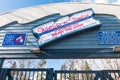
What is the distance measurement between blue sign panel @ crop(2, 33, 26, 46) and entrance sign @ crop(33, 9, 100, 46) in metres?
0.53

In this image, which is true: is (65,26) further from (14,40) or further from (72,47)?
(14,40)

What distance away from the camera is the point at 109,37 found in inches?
247

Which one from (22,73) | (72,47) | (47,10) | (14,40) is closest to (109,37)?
(72,47)

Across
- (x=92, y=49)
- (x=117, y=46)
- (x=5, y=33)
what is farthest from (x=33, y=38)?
(x=117, y=46)

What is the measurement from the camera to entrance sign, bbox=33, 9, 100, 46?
6.39m

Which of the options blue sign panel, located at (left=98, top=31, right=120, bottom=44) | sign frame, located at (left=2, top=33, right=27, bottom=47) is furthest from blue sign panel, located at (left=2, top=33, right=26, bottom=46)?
blue sign panel, located at (left=98, top=31, right=120, bottom=44)

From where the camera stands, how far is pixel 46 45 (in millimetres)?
6188

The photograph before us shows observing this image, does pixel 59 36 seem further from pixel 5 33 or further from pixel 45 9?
pixel 5 33

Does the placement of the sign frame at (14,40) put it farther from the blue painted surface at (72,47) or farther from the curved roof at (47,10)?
the curved roof at (47,10)

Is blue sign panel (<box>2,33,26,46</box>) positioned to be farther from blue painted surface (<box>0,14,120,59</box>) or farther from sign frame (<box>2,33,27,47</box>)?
blue painted surface (<box>0,14,120,59</box>)

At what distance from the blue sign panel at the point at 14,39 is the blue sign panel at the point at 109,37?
285 centimetres

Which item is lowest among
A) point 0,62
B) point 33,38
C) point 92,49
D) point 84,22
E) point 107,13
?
point 0,62

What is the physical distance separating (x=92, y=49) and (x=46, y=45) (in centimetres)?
164

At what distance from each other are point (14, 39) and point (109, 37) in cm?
353
